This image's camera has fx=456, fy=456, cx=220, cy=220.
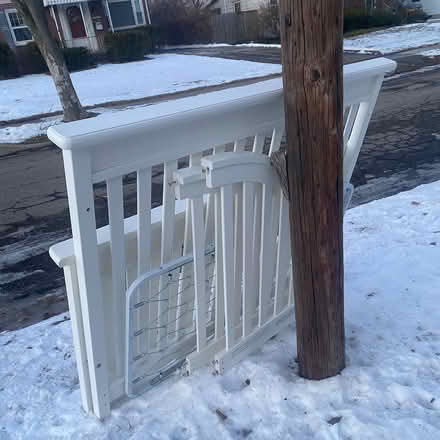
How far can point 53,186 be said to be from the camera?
6.38 metres

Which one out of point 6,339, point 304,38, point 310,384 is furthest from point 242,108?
point 6,339

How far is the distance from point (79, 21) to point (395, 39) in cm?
1590

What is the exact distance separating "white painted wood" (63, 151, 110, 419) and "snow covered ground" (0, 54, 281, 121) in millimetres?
11454

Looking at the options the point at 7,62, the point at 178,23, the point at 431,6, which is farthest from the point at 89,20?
the point at 431,6

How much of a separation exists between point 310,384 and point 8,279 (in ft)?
9.76

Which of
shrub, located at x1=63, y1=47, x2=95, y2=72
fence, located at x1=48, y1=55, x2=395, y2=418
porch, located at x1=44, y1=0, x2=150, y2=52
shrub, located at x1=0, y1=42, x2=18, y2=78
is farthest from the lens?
porch, located at x1=44, y1=0, x2=150, y2=52

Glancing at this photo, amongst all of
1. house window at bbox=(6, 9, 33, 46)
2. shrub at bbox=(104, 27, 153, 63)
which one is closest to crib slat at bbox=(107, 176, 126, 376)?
shrub at bbox=(104, 27, 153, 63)

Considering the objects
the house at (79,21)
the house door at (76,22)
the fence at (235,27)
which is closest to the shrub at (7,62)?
the house at (79,21)

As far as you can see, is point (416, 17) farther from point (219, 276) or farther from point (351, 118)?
point (219, 276)

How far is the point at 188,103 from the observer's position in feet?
5.98

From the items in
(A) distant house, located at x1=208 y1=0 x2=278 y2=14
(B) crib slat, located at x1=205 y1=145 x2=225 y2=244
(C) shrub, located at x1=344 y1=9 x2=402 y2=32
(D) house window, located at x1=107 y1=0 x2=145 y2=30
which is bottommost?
(B) crib slat, located at x1=205 y1=145 x2=225 y2=244

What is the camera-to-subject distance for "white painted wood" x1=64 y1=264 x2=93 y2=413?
1890 millimetres

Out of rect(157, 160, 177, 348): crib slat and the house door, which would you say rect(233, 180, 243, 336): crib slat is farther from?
the house door

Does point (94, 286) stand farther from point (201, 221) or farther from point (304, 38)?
point (304, 38)
